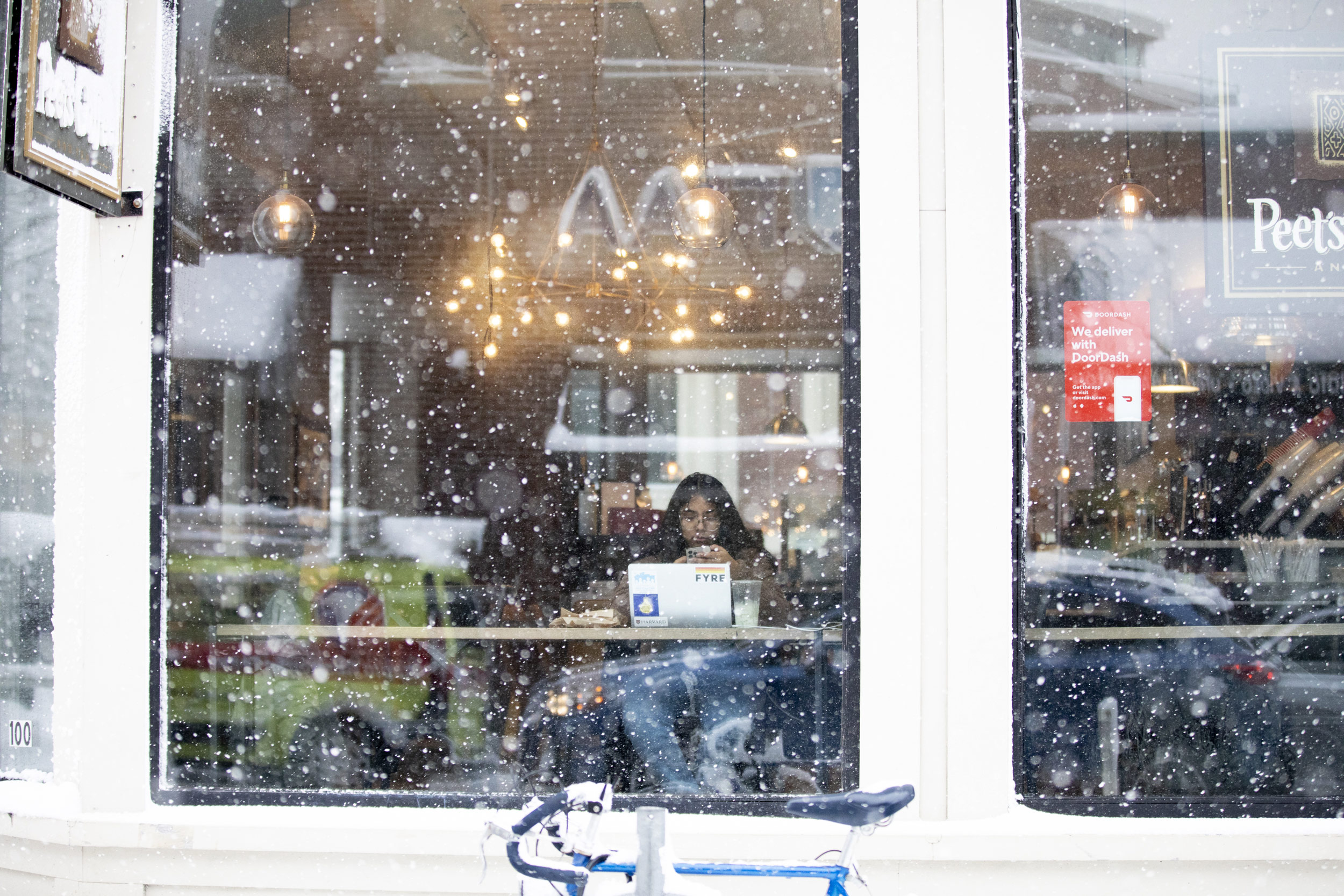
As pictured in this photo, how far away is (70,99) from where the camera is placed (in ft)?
8.61

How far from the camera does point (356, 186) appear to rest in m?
8.93

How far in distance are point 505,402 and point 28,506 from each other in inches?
242

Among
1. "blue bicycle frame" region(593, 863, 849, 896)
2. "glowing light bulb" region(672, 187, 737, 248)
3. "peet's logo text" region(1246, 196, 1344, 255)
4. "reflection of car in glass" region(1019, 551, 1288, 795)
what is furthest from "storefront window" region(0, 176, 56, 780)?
"peet's logo text" region(1246, 196, 1344, 255)

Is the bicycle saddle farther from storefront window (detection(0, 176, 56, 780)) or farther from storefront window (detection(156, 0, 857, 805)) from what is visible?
storefront window (detection(0, 176, 56, 780))

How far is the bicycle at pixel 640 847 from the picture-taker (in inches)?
67.6

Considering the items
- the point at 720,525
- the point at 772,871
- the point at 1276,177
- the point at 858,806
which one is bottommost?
the point at 772,871

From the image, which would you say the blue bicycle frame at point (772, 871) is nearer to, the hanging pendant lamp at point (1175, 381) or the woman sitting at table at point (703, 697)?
the woman sitting at table at point (703, 697)

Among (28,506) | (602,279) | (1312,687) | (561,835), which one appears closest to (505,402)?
(602,279)

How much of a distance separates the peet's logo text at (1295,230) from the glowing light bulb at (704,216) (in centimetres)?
321

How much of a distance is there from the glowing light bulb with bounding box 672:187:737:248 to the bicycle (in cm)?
461

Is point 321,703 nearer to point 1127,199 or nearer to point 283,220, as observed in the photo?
point 283,220

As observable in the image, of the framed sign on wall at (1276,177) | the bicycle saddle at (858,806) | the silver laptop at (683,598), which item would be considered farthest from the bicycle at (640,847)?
the framed sign on wall at (1276,177)

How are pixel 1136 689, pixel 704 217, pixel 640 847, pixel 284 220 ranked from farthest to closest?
pixel 284 220
pixel 704 217
pixel 1136 689
pixel 640 847

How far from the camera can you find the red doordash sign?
10.2ft
